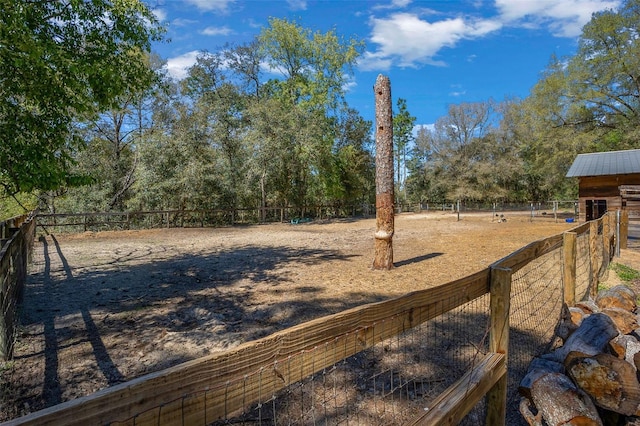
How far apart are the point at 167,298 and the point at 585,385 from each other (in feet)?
18.7

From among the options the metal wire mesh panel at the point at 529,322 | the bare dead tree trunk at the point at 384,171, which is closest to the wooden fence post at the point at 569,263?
the metal wire mesh panel at the point at 529,322

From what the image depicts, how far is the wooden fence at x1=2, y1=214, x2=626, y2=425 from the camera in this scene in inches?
34.3

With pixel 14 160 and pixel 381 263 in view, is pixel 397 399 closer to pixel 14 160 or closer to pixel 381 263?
pixel 381 263

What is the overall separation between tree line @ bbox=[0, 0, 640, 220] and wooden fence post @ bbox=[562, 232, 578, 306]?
6961 mm

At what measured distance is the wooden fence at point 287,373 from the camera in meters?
0.87

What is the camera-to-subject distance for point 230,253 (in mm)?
11000

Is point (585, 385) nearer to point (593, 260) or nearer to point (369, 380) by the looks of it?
point (369, 380)

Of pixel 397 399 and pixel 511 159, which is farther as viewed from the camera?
pixel 511 159

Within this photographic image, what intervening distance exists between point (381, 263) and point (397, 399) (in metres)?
5.10

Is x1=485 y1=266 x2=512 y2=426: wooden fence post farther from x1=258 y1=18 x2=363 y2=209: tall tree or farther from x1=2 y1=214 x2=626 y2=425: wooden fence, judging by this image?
x1=258 y1=18 x2=363 y2=209: tall tree

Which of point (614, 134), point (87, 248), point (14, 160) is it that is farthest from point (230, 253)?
point (614, 134)

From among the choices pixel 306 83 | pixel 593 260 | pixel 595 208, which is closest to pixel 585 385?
pixel 593 260

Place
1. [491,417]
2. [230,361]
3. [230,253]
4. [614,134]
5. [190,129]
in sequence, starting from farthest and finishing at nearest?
[614,134] < [190,129] < [230,253] < [491,417] < [230,361]

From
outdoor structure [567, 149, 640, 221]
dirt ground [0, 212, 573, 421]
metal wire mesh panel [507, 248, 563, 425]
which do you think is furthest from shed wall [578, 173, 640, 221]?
metal wire mesh panel [507, 248, 563, 425]
